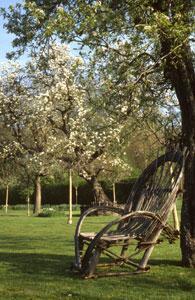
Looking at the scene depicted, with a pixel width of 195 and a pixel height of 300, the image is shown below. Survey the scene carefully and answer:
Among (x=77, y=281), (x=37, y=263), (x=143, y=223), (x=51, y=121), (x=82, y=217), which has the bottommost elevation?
(x=77, y=281)

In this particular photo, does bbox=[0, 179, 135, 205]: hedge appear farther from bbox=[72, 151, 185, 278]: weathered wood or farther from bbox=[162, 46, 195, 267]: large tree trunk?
bbox=[162, 46, 195, 267]: large tree trunk

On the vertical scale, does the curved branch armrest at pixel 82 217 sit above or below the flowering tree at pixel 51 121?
below

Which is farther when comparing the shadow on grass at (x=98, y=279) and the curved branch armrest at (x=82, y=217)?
the curved branch armrest at (x=82, y=217)

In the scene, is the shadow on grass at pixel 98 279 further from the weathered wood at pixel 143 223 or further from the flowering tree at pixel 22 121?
the flowering tree at pixel 22 121

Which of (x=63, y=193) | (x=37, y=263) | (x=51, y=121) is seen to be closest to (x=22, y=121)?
(x=51, y=121)

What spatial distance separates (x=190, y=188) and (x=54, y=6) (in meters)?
4.02

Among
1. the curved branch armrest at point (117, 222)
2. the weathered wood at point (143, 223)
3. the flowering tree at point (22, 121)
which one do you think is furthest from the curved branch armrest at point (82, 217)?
the flowering tree at point (22, 121)

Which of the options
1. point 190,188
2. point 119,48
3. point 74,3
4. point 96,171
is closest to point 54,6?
point 74,3

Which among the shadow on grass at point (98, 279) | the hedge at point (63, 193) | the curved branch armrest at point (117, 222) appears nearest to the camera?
the shadow on grass at point (98, 279)

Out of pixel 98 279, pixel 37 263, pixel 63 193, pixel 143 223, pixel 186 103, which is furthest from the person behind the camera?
pixel 63 193

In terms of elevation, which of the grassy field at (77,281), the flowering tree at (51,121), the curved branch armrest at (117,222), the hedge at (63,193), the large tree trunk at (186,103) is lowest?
the grassy field at (77,281)

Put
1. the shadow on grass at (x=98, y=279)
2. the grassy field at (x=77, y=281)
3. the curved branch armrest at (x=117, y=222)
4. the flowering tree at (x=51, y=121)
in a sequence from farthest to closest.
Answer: the flowering tree at (x=51, y=121), the curved branch armrest at (x=117, y=222), the shadow on grass at (x=98, y=279), the grassy field at (x=77, y=281)

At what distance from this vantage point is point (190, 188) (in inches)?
346

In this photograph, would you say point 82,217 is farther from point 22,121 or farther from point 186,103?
point 22,121
